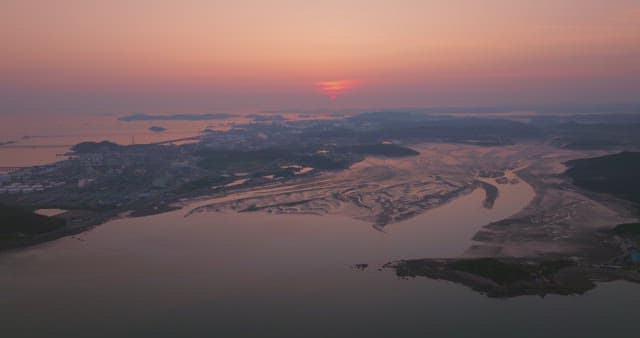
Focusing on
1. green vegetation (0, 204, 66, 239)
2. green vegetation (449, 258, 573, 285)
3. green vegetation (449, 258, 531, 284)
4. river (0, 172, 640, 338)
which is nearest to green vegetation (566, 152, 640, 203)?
river (0, 172, 640, 338)

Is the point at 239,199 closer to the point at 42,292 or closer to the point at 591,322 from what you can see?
the point at 42,292

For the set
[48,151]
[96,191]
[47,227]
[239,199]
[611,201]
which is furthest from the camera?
[48,151]

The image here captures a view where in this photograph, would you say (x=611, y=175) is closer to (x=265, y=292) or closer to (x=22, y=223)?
(x=265, y=292)

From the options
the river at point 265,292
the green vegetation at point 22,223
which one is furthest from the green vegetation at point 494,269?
the green vegetation at point 22,223

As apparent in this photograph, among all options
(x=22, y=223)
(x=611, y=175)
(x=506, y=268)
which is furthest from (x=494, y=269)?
(x=611, y=175)

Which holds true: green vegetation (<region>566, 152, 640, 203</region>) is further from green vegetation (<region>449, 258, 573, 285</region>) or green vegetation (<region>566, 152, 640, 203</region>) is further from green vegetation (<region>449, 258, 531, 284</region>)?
green vegetation (<region>449, 258, 531, 284</region>)

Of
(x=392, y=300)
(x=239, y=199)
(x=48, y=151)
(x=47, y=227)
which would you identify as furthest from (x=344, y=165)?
(x=48, y=151)
